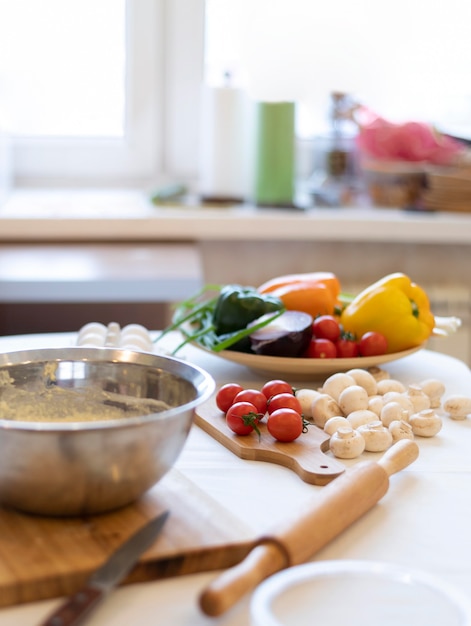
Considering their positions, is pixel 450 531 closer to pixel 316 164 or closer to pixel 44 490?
pixel 44 490

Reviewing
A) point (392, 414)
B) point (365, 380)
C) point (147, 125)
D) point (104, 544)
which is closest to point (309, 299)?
point (365, 380)

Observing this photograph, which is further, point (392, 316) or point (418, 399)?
point (392, 316)

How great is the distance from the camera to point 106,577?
70 centimetres

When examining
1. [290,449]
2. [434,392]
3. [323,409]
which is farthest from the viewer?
[434,392]

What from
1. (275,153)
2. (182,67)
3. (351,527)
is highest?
(182,67)

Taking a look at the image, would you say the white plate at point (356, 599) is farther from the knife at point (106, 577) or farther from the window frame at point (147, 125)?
the window frame at point (147, 125)

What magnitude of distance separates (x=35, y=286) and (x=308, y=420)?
93 centimetres

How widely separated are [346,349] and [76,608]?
71 cm

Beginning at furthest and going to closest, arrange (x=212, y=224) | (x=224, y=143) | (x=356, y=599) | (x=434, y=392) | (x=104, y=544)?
(x=224, y=143) < (x=212, y=224) < (x=434, y=392) < (x=104, y=544) < (x=356, y=599)

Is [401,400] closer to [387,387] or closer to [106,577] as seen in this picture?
[387,387]

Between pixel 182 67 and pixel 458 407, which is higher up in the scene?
pixel 182 67

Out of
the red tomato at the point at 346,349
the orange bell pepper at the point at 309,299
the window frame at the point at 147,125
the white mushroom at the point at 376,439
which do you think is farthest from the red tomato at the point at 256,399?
the window frame at the point at 147,125

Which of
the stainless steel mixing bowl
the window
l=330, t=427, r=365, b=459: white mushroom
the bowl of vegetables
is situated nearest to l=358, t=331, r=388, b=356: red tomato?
the bowl of vegetables

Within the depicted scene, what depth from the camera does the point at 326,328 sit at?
131 centimetres
